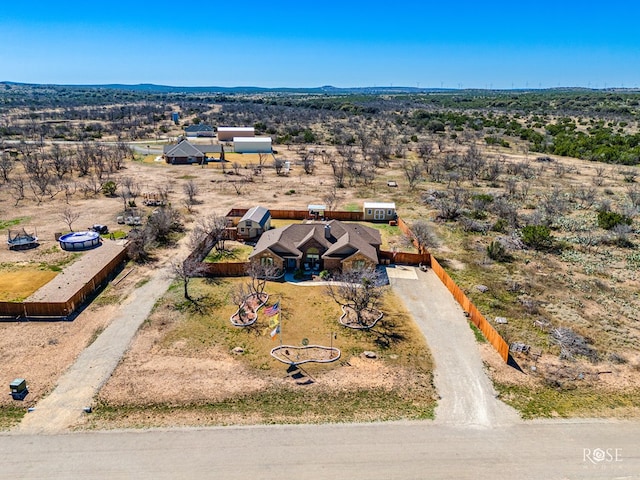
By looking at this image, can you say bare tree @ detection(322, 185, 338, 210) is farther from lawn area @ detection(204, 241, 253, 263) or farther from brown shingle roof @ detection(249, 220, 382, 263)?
lawn area @ detection(204, 241, 253, 263)

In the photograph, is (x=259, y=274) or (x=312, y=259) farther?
(x=312, y=259)

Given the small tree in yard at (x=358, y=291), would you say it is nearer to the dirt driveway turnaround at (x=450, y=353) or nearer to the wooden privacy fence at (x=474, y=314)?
the dirt driveway turnaround at (x=450, y=353)

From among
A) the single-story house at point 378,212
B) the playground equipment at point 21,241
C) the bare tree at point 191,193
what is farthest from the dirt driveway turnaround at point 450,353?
the playground equipment at point 21,241

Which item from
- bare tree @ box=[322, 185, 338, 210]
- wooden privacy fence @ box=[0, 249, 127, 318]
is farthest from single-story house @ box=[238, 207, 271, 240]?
wooden privacy fence @ box=[0, 249, 127, 318]

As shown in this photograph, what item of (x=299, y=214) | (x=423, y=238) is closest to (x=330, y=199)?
(x=299, y=214)

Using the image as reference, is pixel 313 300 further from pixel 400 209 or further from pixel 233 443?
pixel 400 209

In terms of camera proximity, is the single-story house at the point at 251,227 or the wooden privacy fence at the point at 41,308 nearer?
the wooden privacy fence at the point at 41,308

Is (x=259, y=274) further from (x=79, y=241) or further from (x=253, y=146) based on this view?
(x=253, y=146)
